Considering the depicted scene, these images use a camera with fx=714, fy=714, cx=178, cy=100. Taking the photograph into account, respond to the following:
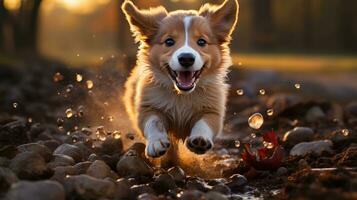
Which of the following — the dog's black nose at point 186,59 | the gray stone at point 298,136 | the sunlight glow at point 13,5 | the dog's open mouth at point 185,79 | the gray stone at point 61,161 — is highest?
the sunlight glow at point 13,5

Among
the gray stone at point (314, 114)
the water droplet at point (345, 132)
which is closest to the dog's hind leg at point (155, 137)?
the water droplet at point (345, 132)

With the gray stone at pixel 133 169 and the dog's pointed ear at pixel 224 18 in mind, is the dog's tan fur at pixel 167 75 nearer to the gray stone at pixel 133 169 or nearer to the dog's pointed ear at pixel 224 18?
the dog's pointed ear at pixel 224 18

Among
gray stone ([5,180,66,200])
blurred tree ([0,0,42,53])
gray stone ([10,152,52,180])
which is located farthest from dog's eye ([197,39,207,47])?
blurred tree ([0,0,42,53])

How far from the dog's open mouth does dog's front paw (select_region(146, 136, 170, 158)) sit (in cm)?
59

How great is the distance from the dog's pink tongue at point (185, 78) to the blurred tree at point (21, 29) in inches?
752

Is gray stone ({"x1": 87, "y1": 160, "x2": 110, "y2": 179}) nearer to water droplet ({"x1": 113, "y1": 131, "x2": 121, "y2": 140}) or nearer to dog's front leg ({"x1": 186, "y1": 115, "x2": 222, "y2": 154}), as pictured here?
dog's front leg ({"x1": 186, "y1": 115, "x2": 222, "y2": 154})

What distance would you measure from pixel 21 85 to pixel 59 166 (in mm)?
9866

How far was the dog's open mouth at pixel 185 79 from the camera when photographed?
6312 millimetres

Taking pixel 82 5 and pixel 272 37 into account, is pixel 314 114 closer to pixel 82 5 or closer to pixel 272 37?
pixel 272 37

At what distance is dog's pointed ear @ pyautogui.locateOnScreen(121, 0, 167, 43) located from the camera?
23.1 feet

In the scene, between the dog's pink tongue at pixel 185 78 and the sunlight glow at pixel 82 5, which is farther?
the sunlight glow at pixel 82 5

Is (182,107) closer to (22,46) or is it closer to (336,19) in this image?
(22,46)

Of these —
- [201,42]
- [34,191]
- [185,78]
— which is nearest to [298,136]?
[201,42]

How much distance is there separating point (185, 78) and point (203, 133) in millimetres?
664
